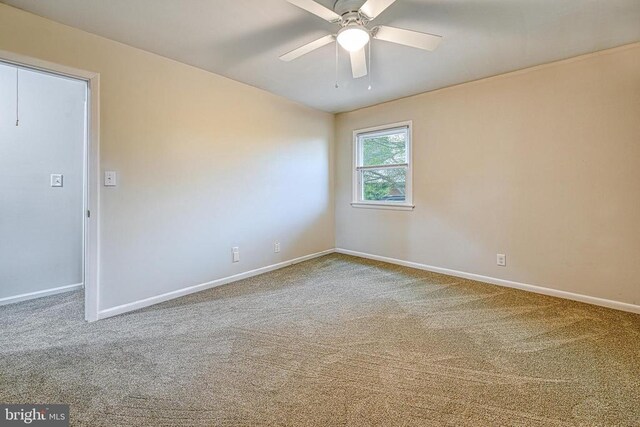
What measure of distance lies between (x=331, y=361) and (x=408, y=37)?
213 cm

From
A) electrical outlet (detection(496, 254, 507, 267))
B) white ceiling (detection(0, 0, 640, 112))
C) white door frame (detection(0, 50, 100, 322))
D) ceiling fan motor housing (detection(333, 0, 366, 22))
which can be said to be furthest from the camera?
electrical outlet (detection(496, 254, 507, 267))

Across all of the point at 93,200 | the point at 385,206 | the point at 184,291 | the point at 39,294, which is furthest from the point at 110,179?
the point at 385,206

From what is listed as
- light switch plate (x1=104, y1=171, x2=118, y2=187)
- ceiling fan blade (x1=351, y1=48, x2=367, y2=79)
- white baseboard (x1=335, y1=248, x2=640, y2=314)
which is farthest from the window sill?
light switch plate (x1=104, y1=171, x2=118, y2=187)

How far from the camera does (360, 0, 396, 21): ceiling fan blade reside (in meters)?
1.61

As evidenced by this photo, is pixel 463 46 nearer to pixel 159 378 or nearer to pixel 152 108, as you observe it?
pixel 152 108

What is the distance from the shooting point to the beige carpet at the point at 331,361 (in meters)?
1.38

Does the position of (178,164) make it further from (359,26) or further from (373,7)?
(373,7)

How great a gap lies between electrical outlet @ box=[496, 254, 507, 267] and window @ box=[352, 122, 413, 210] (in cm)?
118

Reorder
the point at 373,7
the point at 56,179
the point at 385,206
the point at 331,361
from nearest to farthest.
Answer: the point at 373,7, the point at 331,361, the point at 56,179, the point at 385,206

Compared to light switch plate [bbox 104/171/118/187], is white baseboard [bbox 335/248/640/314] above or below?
below

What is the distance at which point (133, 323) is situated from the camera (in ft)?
7.47

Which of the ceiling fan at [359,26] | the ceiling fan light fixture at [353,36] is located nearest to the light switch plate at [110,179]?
the ceiling fan at [359,26]

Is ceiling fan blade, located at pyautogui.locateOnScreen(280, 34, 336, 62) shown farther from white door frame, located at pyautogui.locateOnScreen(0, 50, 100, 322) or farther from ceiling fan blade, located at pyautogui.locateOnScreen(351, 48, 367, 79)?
white door frame, located at pyautogui.locateOnScreen(0, 50, 100, 322)

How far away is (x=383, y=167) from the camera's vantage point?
4.14 metres
